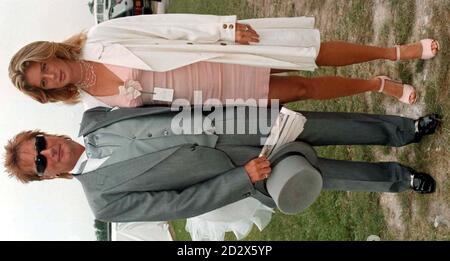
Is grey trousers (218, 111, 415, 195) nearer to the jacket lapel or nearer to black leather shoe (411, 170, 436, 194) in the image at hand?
black leather shoe (411, 170, 436, 194)

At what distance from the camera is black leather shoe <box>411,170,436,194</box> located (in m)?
2.95

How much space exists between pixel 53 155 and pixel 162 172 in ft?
1.99

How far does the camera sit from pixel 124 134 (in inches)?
104

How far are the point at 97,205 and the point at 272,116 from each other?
1012 millimetres

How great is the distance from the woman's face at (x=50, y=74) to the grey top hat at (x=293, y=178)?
1132mm

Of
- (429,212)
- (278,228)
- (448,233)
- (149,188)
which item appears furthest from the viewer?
(278,228)

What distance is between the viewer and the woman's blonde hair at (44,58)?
2553mm

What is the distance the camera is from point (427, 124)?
9.65 ft

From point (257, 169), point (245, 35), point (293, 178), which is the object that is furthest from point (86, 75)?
point (293, 178)

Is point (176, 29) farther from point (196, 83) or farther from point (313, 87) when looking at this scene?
point (313, 87)

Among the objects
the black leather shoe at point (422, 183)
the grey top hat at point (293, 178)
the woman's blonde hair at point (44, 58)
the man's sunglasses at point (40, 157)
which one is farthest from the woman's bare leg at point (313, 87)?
the man's sunglasses at point (40, 157)

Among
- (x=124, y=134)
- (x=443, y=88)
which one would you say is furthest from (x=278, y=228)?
(x=124, y=134)

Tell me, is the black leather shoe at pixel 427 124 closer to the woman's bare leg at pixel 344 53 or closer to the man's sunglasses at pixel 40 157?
the woman's bare leg at pixel 344 53
